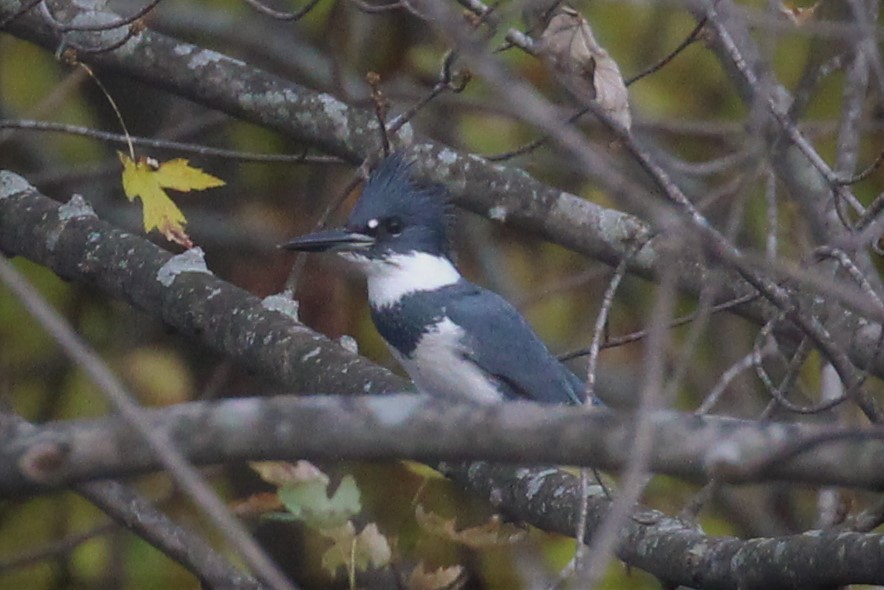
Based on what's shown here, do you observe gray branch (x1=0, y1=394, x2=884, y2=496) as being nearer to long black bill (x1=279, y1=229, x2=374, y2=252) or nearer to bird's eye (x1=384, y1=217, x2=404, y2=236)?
long black bill (x1=279, y1=229, x2=374, y2=252)

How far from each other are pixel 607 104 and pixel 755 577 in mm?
873

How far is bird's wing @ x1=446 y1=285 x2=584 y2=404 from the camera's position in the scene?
3.53m

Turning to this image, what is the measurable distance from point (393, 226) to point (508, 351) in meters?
0.43

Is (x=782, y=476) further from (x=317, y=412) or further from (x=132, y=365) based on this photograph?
(x=132, y=365)

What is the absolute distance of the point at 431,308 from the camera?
3551mm

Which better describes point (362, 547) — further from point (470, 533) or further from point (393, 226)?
point (393, 226)

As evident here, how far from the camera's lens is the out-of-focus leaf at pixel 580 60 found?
2.54m

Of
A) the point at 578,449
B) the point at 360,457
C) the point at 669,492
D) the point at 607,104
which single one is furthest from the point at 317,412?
the point at 669,492

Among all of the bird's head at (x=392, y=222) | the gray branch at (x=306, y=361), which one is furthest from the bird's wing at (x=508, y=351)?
the gray branch at (x=306, y=361)

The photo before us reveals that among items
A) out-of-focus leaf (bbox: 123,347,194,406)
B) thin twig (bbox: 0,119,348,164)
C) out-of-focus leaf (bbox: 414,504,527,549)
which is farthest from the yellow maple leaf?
out-of-focus leaf (bbox: 123,347,194,406)

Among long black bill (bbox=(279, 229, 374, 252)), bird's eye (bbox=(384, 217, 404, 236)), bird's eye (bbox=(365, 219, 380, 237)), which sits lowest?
long black bill (bbox=(279, 229, 374, 252))

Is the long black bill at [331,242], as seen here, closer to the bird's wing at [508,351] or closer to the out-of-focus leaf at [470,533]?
the bird's wing at [508,351]

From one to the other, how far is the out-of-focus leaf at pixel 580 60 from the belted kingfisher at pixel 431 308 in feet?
2.93

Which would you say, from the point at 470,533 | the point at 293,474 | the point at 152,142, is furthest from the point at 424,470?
the point at 152,142
